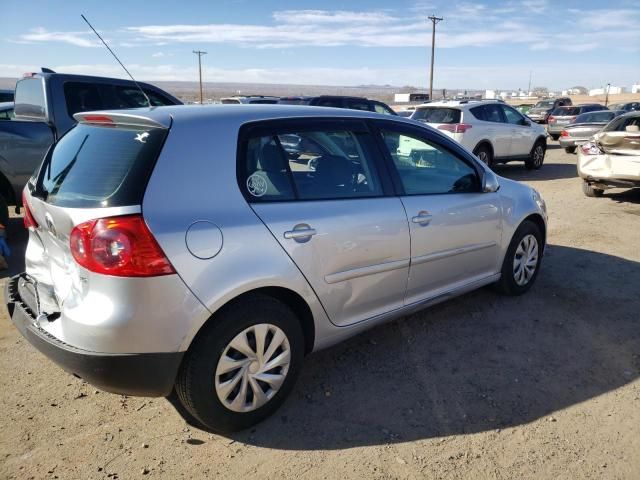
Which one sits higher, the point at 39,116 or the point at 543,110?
the point at 39,116

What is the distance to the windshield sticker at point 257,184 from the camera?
260 centimetres

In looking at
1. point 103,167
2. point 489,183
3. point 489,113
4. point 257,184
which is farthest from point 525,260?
point 489,113

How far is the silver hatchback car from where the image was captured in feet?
7.38

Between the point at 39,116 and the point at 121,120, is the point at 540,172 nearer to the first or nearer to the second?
the point at 39,116

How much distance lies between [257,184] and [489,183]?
82.6 inches

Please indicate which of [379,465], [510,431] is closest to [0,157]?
[379,465]

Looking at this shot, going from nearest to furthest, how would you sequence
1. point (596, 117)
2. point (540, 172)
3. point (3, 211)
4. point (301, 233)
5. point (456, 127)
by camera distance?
point (301, 233) < point (3, 211) < point (456, 127) < point (540, 172) < point (596, 117)

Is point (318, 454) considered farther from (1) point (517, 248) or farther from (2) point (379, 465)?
(1) point (517, 248)

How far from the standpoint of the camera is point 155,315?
7.37ft

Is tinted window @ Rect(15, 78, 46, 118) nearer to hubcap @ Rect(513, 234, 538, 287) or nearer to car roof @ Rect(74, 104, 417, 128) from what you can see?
car roof @ Rect(74, 104, 417, 128)

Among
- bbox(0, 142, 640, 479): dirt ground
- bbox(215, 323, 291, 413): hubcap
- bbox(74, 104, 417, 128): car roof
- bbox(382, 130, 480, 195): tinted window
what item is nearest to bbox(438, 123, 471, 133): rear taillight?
bbox(0, 142, 640, 479): dirt ground

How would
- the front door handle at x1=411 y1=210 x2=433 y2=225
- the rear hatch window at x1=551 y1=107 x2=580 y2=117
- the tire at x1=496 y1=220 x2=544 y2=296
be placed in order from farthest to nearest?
the rear hatch window at x1=551 y1=107 x2=580 y2=117
the tire at x1=496 y1=220 x2=544 y2=296
the front door handle at x1=411 y1=210 x2=433 y2=225

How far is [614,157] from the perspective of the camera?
833 centimetres

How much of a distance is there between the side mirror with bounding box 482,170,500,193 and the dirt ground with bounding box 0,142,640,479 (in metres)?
1.04
